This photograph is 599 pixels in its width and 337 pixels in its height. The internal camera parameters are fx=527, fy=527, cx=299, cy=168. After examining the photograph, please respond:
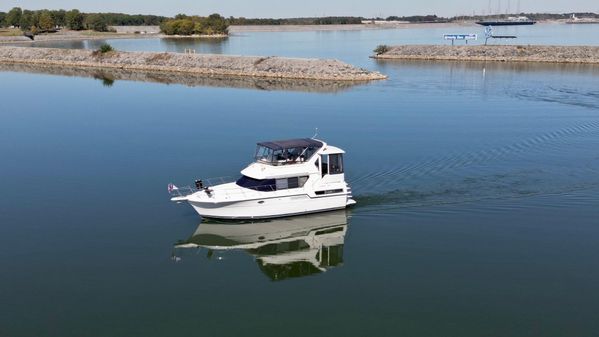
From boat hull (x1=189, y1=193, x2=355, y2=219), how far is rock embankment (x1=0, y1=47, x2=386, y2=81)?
53913 millimetres

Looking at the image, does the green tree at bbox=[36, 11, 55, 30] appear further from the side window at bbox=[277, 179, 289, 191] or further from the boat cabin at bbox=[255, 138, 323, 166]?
the side window at bbox=[277, 179, 289, 191]

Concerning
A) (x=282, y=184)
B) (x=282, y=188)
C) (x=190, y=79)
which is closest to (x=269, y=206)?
(x=282, y=188)

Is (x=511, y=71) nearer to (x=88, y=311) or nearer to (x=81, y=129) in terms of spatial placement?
(x=81, y=129)

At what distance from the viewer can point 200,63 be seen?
90312 mm

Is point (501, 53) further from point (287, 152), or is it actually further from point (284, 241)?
point (284, 241)

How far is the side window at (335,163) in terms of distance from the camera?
24.8 meters

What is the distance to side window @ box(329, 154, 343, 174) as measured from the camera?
24844 millimetres

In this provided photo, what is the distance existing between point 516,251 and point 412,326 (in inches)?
287

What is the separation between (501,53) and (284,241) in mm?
93512

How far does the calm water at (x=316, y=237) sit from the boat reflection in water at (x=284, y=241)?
0.09 meters

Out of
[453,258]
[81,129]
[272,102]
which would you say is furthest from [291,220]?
[272,102]

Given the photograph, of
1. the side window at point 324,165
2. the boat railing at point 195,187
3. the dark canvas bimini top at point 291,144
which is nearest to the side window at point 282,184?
the dark canvas bimini top at point 291,144

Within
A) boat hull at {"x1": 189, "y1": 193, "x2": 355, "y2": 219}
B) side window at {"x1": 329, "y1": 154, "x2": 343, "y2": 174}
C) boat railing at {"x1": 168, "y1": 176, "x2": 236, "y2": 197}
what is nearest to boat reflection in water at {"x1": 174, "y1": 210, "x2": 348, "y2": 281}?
boat hull at {"x1": 189, "y1": 193, "x2": 355, "y2": 219}

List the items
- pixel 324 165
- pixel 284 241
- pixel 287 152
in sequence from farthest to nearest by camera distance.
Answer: pixel 287 152 < pixel 324 165 < pixel 284 241
